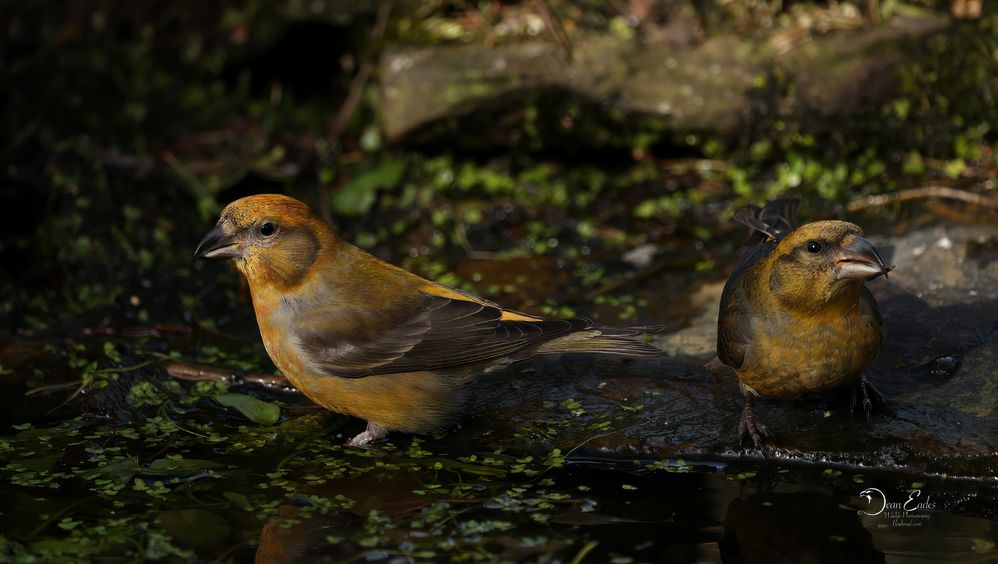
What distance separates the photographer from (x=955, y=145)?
25.9 ft

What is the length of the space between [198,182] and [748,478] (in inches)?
198

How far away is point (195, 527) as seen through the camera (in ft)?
14.2

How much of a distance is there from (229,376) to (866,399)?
3.17m

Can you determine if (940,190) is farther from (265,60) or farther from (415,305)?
(265,60)

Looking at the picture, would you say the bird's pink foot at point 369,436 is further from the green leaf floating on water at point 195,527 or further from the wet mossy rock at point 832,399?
the green leaf floating on water at point 195,527

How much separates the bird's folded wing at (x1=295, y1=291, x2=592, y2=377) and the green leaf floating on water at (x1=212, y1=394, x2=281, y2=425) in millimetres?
413

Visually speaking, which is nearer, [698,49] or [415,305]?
[415,305]

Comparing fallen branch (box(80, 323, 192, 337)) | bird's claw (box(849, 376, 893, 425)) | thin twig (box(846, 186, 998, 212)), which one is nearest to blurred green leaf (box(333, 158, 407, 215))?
fallen branch (box(80, 323, 192, 337))

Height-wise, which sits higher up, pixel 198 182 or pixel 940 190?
pixel 198 182

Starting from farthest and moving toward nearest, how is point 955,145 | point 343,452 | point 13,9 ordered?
point 13,9
point 955,145
point 343,452

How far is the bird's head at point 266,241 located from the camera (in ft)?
17.2

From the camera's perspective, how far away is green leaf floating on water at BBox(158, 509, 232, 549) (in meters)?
4.23

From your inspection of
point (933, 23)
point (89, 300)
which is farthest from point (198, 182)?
point (933, 23)

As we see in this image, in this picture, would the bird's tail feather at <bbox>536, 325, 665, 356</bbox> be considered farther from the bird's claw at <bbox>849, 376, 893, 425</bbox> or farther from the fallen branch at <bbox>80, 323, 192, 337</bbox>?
the fallen branch at <bbox>80, 323, 192, 337</bbox>
